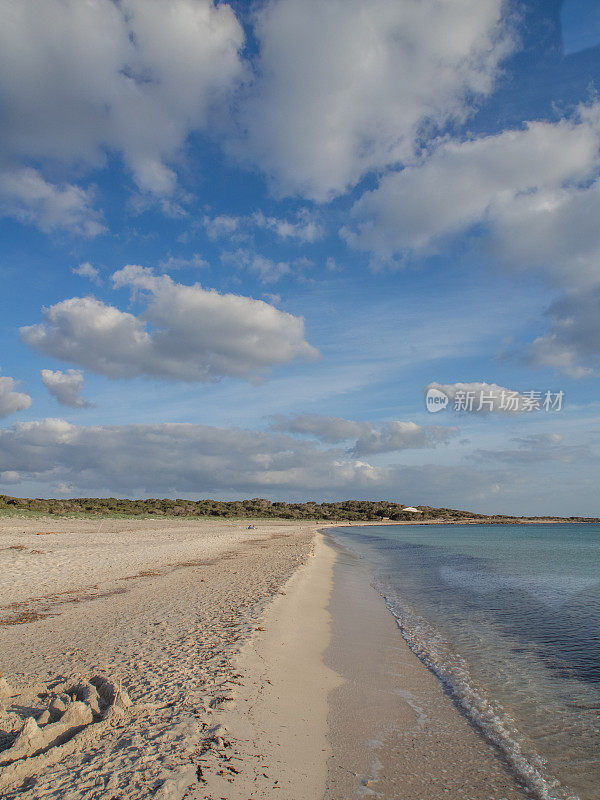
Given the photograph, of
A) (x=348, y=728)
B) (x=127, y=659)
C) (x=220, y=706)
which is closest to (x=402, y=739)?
(x=348, y=728)

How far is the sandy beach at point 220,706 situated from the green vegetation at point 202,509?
5652cm

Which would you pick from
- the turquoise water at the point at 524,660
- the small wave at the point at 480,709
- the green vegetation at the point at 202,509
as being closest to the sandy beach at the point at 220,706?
the small wave at the point at 480,709

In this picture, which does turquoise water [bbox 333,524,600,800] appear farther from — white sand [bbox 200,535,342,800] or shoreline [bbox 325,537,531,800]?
white sand [bbox 200,535,342,800]

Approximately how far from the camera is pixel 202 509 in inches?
4299

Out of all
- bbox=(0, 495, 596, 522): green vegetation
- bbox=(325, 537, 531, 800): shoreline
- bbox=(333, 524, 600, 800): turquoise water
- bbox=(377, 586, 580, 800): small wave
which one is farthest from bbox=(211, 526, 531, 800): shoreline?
bbox=(0, 495, 596, 522): green vegetation

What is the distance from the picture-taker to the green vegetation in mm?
71531

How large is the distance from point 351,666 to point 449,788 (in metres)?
4.30

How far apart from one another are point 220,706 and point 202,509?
108 metres

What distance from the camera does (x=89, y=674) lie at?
723 cm

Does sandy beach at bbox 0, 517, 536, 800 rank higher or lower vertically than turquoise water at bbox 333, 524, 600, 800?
higher

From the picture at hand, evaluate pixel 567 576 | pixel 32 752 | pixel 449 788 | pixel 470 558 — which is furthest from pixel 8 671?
pixel 470 558

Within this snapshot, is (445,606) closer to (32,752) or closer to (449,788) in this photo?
(449,788)

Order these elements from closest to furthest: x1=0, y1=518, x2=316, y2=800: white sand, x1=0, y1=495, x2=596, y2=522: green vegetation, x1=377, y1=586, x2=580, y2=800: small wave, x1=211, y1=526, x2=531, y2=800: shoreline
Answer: x1=0, y1=518, x2=316, y2=800: white sand < x1=211, y1=526, x2=531, y2=800: shoreline < x1=377, y1=586, x2=580, y2=800: small wave < x1=0, y1=495, x2=596, y2=522: green vegetation

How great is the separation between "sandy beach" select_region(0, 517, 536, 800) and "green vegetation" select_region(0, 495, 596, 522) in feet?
185
